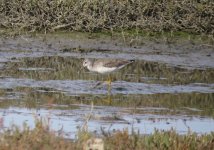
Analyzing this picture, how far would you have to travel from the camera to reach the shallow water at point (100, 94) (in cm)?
1099

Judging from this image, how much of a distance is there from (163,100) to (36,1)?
19.5ft

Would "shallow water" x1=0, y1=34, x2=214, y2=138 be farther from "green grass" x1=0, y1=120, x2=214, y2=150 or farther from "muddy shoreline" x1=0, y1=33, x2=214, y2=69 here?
"green grass" x1=0, y1=120, x2=214, y2=150

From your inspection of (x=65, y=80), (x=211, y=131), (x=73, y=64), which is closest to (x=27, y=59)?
(x=73, y=64)

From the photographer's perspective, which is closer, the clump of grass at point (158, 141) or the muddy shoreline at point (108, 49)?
the clump of grass at point (158, 141)

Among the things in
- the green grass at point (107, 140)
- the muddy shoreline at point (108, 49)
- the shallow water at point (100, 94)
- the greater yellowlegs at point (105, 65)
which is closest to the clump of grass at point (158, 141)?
the green grass at point (107, 140)

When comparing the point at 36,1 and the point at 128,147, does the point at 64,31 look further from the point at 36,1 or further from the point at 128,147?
the point at 128,147

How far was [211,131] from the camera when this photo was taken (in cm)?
1047

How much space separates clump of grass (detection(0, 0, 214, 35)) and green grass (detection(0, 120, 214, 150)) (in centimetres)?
790

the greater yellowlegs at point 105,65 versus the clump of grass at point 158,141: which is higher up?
the clump of grass at point 158,141

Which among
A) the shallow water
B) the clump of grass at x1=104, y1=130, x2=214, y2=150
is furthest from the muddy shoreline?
the clump of grass at x1=104, y1=130, x2=214, y2=150

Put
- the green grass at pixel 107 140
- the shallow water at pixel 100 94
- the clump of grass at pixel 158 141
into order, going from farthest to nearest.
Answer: the shallow water at pixel 100 94 < the clump of grass at pixel 158 141 < the green grass at pixel 107 140

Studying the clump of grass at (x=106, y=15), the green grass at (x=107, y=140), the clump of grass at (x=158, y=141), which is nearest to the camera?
the green grass at (x=107, y=140)

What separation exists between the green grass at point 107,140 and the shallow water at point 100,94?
866 millimetres

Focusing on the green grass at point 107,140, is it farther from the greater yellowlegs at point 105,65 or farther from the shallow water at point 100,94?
the greater yellowlegs at point 105,65
